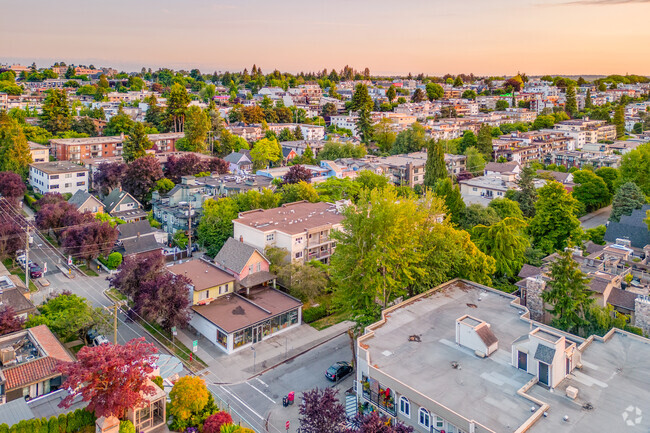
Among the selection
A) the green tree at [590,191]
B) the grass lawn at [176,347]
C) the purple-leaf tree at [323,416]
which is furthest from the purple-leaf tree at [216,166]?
the purple-leaf tree at [323,416]

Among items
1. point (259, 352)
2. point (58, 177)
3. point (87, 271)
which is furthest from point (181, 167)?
point (259, 352)

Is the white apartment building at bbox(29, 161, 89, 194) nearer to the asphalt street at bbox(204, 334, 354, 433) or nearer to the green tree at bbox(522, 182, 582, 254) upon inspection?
the asphalt street at bbox(204, 334, 354, 433)

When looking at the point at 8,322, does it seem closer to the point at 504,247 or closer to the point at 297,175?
the point at 504,247

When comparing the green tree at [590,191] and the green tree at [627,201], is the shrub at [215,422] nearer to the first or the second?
the green tree at [627,201]

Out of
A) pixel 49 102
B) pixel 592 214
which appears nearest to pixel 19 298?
pixel 592 214

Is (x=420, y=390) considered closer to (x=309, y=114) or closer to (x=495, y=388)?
(x=495, y=388)

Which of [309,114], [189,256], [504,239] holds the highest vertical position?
[309,114]
